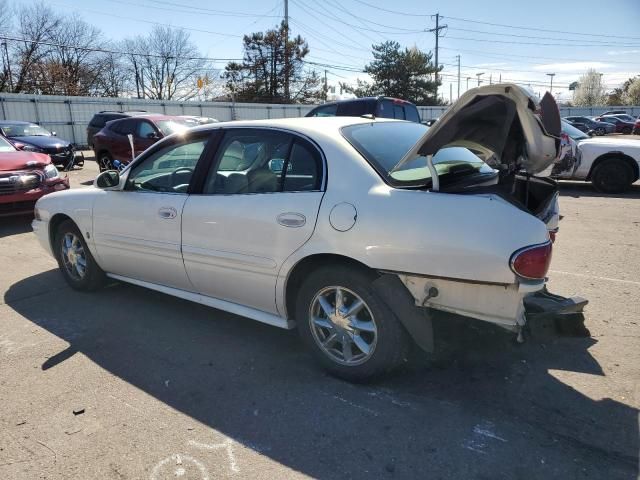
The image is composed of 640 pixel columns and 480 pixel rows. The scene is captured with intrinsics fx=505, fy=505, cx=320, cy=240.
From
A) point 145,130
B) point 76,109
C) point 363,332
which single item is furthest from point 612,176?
point 76,109

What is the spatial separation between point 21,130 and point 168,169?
13556 millimetres

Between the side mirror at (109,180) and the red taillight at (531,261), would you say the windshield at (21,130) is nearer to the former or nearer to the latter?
the side mirror at (109,180)

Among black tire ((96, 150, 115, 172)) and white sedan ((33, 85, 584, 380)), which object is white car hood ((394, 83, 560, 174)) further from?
black tire ((96, 150, 115, 172))

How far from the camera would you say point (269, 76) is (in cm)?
4862

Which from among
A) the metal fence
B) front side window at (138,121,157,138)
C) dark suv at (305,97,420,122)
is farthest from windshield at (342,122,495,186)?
the metal fence

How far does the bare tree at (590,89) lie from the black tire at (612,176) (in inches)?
4000

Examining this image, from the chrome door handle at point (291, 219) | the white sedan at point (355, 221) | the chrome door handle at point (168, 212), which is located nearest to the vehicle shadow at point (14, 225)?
the white sedan at point (355, 221)

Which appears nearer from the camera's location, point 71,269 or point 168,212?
point 168,212

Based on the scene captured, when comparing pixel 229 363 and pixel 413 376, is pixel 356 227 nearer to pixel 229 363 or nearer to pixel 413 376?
pixel 413 376

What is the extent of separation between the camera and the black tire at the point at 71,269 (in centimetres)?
468

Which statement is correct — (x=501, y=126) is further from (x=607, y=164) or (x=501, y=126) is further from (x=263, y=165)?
(x=607, y=164)

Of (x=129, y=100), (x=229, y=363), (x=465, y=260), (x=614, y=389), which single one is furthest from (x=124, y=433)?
(x=129, y=100)

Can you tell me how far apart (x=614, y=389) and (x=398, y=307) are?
55.8 inches

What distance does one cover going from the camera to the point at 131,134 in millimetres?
12438
